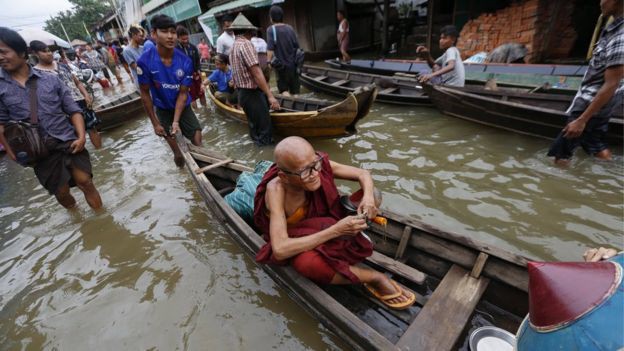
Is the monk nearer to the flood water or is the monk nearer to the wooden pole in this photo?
the flood water

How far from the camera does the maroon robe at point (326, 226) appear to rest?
6.26ft

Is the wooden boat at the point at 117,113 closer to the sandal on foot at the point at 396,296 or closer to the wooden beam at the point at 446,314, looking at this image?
the sandal on foot at the point at 396,296

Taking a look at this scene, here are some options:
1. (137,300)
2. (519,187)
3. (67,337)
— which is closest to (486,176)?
(519,187)

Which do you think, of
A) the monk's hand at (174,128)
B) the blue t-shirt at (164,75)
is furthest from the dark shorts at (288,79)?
the monk's hand at (174,128)

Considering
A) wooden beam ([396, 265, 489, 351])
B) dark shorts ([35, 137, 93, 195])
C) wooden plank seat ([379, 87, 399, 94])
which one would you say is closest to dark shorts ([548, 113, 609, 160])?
wooden beam ([396, 265, 489, 351])

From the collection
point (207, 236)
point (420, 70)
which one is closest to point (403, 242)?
point (207, 236)

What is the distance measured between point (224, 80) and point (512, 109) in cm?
603

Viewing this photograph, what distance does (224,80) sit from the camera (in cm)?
708

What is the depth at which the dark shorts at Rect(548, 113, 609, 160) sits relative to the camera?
3141mm

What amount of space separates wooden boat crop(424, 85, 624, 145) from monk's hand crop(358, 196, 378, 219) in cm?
390

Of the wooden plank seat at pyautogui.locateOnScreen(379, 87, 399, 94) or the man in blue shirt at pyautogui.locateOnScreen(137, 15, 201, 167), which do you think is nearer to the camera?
the man in blue shirt at pyautogui.locateOnScreen(137, 15, 201, 167)

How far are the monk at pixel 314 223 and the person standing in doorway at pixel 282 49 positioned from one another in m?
4.91

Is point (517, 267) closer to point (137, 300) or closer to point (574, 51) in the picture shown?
point (137, 300)

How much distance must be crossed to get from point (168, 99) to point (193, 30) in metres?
21.5
